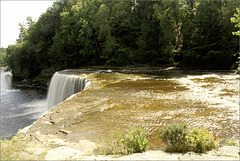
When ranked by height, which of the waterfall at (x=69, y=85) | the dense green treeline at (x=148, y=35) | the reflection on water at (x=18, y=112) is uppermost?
the dense green treeline at (x=148, y=35)

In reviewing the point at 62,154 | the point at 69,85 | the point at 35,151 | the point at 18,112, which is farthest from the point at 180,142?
the point at 18,112

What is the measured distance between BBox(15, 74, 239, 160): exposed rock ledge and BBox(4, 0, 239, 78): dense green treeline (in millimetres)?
17731

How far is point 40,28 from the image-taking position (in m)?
39.9

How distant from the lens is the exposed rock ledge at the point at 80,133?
10.5 feet

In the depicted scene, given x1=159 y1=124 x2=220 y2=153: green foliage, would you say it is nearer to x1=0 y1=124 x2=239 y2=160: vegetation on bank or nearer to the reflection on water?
x1=0 y1=124 x2=239 y2=160: vegetation on bank

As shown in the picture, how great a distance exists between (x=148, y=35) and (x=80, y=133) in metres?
25.4

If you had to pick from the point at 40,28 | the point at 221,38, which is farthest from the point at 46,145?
the point at 40,28

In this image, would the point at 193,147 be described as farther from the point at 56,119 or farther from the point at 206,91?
the point at 206,91

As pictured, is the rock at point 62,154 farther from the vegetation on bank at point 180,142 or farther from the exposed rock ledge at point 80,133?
the vegetation on bank at point 180,142

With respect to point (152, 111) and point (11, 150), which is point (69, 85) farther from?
point (11, 150)

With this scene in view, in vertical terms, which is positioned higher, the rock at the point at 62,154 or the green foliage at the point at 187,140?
the green foliage at the point at 187,140

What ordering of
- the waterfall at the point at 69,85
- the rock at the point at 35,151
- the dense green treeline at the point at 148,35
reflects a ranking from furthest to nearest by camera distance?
the dense green treeline at the point at 148,35 → the waterfall at the point at 69,85 → the rock at the point at 35,151

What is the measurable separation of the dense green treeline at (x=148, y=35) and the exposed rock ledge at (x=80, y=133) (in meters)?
17.7

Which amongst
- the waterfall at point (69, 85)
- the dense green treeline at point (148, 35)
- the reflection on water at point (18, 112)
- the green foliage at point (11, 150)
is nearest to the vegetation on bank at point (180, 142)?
the green foliage at point (11, 150)
